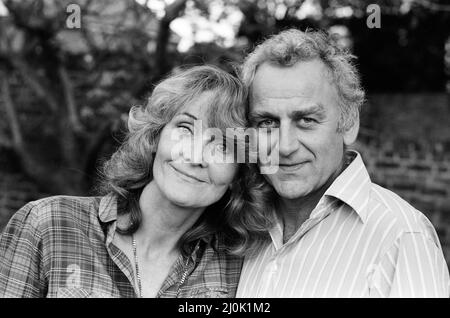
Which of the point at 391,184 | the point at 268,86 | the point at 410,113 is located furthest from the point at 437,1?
the point at 268,86

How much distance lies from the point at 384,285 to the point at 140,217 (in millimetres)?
970

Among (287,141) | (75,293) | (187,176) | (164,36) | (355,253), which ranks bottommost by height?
(75,293)

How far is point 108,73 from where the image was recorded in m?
4.61

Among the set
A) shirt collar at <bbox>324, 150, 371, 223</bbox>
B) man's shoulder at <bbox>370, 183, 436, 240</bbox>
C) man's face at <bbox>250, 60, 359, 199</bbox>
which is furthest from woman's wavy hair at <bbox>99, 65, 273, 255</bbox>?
man's shoulder at <bbox>370, 183, 436, 240</bbox>

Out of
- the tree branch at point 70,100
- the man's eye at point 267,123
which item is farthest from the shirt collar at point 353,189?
the tree branch at point 70,100

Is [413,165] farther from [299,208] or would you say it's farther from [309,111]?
[309,111]

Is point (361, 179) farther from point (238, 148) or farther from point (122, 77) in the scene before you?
point (122, 77)

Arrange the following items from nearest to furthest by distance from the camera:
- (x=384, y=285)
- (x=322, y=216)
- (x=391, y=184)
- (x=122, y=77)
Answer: (x=384, y=285)
(x=322, y=216)
(x=122, y=77)
(x=391, y=184)

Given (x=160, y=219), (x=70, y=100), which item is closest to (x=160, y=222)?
(x=160, y=219)

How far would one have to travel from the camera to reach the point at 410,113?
5.94 m

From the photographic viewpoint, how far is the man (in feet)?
5.90

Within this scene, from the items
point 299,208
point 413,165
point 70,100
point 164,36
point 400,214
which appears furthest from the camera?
point 413,165

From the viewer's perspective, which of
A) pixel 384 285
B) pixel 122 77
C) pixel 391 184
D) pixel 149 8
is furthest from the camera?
pixel 391 184

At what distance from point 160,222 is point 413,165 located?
3413 millimetres
